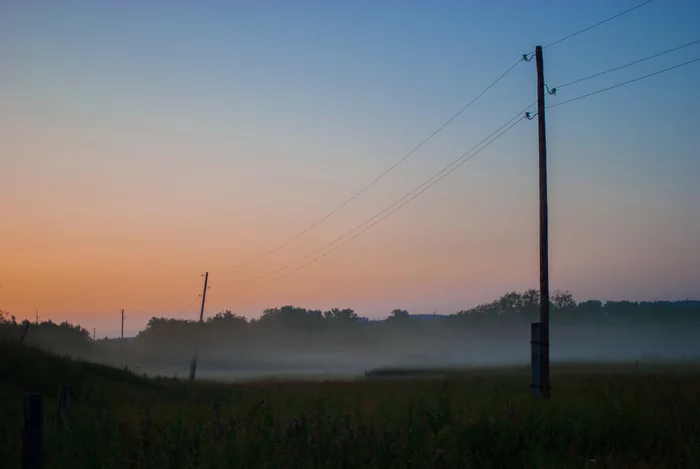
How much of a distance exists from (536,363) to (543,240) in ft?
11.0

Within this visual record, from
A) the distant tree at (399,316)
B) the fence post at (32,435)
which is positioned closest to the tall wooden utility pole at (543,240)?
the fence post at (32,435)

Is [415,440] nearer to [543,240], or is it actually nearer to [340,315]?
[543,240]

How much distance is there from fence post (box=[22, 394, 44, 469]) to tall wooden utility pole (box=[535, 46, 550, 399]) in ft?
37.2

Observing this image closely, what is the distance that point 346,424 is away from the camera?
1077cm

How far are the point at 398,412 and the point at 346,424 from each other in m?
2.96

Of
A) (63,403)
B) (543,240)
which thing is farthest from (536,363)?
(63,403)

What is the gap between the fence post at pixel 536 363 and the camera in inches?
639

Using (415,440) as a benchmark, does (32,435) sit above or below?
above

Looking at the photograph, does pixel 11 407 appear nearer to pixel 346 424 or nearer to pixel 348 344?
pixel 346 424

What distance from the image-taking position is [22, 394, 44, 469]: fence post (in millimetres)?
8820

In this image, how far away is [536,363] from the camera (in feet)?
53.7

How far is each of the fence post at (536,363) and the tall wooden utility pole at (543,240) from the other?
2.9 inches

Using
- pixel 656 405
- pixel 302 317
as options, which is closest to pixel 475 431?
pixel 656 405

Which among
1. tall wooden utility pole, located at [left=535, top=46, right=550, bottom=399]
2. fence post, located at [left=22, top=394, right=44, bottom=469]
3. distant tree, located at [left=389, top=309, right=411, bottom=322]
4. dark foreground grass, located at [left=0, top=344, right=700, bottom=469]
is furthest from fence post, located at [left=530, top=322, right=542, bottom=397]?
distant tree, located at [left=389, top=309, right=411, bottom=322]
